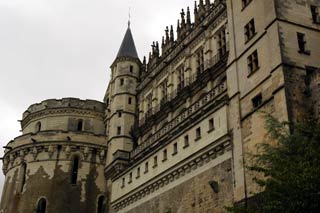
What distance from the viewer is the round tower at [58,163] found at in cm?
4644

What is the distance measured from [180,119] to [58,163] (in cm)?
1861

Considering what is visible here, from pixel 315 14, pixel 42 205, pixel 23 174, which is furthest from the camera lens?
pixel 23 174

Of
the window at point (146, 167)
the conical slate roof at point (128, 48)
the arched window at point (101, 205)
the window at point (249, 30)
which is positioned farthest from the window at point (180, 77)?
the arched window at point (101, 205)

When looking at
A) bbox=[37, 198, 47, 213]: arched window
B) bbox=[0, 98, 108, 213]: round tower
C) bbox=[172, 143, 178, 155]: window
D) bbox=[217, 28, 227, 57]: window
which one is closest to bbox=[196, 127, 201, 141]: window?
bbox=[172, 143, 178, 155]: window

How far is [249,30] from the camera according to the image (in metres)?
28.2

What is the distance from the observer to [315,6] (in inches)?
1081

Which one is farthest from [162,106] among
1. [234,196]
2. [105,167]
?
[234,196]

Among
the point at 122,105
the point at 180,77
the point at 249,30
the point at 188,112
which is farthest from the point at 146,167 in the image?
the point at 249,30

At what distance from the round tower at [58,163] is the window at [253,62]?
25540 mm

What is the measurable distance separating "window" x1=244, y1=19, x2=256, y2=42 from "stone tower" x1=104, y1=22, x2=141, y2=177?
1932 centimetres

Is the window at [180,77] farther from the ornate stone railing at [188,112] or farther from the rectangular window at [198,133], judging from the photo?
the rectangular window at [198,133]

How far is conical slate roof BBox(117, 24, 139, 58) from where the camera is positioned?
51.1 metres

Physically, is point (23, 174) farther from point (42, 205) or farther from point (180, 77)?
point (180, 77)

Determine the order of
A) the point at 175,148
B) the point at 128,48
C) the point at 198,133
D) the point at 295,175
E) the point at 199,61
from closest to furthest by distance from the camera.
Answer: the point at 295,175
the point at 198,133
the point at 175,148
the point at 199,61
the point at 128,48
